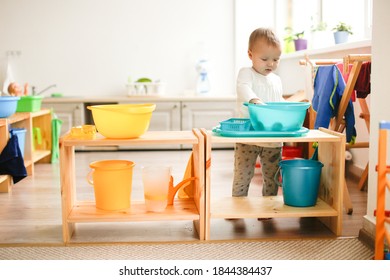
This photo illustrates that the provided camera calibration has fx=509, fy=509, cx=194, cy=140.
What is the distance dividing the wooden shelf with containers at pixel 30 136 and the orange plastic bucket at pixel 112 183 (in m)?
1.09

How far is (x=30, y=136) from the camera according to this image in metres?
3.70

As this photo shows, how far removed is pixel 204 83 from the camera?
5285 mm

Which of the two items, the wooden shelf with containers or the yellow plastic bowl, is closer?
the yellow plastic bowl

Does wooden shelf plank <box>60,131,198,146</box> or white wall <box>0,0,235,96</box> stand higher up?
white wall <box>0,0,235,96</box>

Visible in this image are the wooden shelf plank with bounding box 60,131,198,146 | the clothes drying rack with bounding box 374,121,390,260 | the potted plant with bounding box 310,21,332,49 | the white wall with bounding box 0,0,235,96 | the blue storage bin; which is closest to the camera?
the clothes drying rack with bounding box 374,121,390,260

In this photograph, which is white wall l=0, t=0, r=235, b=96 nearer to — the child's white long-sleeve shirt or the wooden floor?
the wooden floor

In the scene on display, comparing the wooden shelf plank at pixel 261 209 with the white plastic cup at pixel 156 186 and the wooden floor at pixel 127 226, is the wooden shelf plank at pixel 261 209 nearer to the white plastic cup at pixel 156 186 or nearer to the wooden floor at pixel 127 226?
the wooden floor at pixel 127 226

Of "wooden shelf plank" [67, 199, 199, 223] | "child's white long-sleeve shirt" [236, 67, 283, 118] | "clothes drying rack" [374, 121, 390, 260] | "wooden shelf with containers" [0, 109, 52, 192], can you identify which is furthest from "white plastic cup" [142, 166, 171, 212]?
"wooden shelf with containers" [0, 109, 52, 192]

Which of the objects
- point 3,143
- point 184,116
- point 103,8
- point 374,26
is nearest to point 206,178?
point 374,26

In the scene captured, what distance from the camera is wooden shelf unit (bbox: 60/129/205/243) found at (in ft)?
6.64

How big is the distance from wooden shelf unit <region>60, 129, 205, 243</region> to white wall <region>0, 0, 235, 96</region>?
125 inches

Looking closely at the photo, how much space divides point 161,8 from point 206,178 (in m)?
3.57

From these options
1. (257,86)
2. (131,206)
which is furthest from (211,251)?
(257,86)
